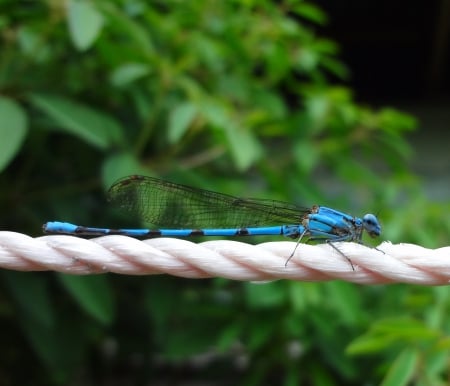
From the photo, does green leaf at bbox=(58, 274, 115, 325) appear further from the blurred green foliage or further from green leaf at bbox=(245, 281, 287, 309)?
green leaf at bbox=(245, 281, 287, 309)

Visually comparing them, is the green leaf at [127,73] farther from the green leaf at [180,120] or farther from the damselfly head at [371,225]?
the damselfly head at [371,225]

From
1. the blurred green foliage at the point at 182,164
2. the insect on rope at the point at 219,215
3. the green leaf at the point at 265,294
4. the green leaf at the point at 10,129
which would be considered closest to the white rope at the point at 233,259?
the insect on rope at the point at 219,215

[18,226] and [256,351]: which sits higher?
[18,226]

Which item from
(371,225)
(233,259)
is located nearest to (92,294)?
(371,225)

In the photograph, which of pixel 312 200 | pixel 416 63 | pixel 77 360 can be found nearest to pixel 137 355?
pixel 77 360

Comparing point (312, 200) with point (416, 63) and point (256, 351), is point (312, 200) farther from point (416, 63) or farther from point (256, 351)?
point (416, 63)

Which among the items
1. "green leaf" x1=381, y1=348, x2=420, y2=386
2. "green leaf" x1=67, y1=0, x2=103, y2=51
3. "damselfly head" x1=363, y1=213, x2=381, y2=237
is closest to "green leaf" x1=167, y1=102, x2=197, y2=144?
"green leaf" x1=67, y1=0, x2=103, y2=51

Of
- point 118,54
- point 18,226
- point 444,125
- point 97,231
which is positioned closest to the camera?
point 97,231
